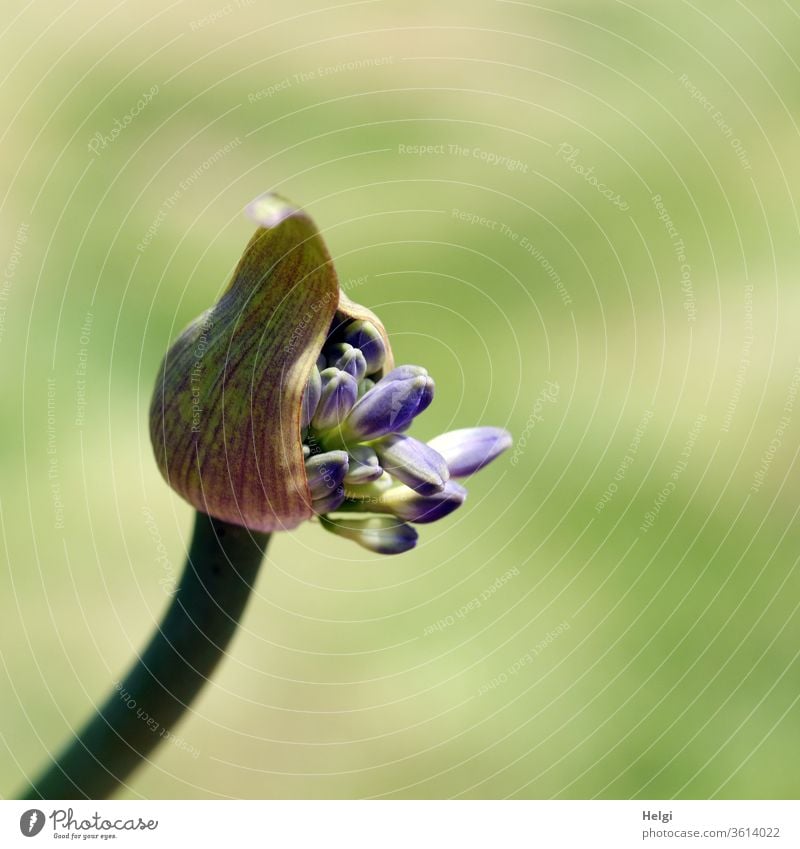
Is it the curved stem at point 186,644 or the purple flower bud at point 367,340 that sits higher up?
the purple flower bud at point 367,340

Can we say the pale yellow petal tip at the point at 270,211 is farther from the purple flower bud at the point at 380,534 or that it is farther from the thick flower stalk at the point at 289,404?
the purple flower bud at the point at 380,534

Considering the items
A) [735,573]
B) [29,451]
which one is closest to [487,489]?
[735,573]

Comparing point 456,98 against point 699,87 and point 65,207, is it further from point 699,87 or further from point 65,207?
point 65,207
